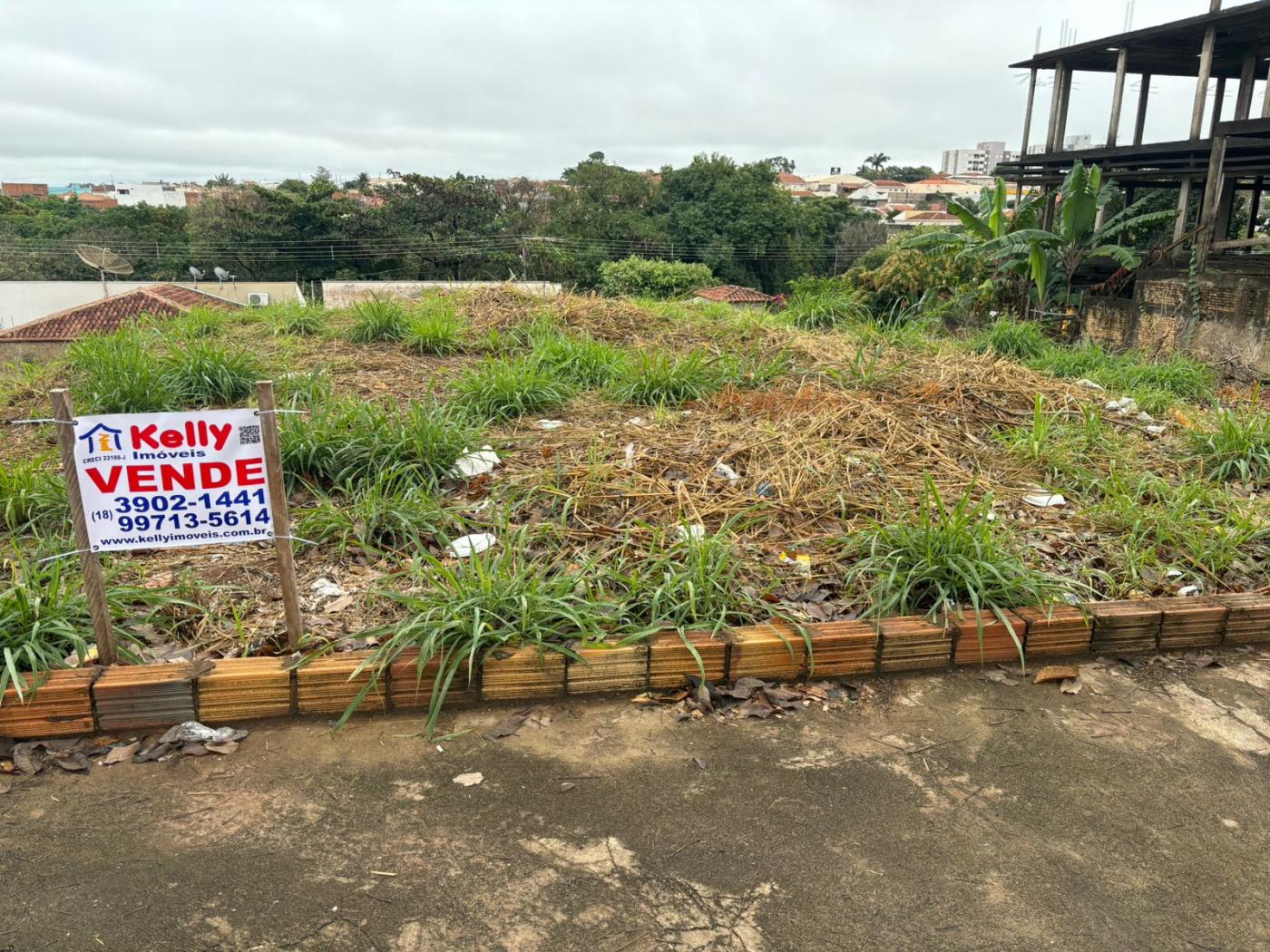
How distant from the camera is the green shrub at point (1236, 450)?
17.2 ft

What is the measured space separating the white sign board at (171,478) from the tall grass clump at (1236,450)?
5.07 m

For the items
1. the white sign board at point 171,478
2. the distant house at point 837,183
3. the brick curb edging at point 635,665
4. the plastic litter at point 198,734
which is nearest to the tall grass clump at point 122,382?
the white sign board at point 171,478

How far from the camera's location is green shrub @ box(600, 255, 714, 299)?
116 feet

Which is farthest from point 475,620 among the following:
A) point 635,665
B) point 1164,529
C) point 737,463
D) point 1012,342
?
point 1012,342

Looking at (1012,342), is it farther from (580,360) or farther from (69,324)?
(69,324)

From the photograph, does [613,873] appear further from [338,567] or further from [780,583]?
[338,567]

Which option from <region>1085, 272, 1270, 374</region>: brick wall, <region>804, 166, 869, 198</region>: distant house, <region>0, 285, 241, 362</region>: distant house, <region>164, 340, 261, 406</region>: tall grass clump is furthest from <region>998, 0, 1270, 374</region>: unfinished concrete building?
<region>804, 166, 869, 198</region>: distant house

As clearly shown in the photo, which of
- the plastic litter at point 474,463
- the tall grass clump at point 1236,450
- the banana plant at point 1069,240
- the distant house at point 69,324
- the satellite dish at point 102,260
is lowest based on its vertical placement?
the distant house at point 69,324

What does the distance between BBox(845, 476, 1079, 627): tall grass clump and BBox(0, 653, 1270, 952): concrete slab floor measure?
50 centimetres

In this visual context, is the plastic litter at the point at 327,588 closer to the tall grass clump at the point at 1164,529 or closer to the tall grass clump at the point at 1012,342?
A: the tall grass clump at the point at 1164,529

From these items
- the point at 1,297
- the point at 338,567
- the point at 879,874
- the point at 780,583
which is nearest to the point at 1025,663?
the point at 780,583

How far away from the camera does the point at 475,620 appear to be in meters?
3.21

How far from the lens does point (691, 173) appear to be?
47.1 m

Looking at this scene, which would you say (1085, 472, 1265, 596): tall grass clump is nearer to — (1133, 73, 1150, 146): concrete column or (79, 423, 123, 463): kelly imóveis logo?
(79, 423, 123, 463): kelly imóveis logo
